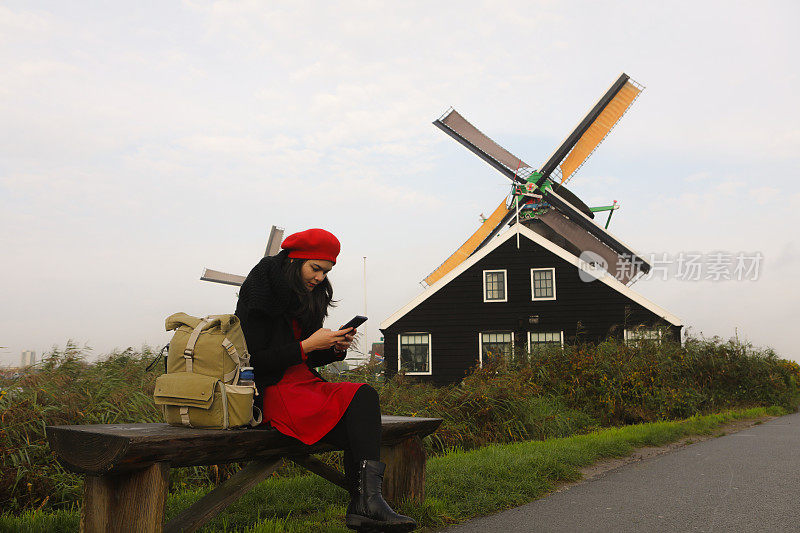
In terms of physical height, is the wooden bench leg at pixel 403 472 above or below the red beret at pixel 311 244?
below

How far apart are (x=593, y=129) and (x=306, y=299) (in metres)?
24.4

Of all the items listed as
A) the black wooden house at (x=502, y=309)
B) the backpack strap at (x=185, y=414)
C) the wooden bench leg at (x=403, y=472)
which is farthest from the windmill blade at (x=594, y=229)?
the backpack strap at (x=185, y=414)

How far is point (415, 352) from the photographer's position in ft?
72.7

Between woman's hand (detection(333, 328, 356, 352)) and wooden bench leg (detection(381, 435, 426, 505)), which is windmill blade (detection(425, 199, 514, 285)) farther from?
woman's hand (detection(333, 328, 356, 352))

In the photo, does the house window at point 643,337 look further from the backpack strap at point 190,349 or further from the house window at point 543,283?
the backpack strap at point 190,349

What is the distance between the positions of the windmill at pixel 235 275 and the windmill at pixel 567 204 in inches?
246

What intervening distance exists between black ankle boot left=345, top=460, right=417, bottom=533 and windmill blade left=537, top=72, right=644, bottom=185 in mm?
23530

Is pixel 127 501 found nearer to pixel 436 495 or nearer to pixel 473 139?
pixel 436 495

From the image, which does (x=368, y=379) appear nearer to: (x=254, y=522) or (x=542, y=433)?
(x=542, y=433)

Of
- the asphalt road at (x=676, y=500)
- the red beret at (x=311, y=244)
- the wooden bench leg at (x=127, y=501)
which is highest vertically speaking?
the red beret at (x=311, y=244)

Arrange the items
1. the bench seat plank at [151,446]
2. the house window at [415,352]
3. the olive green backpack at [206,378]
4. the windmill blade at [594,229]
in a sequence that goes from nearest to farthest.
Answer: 1. the bench seat plank at [151,446]
2. the olive green backpack at [206,378]
3. the house window at [415,352]
4. the windmill blade at [594,229]

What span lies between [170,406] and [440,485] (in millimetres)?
2721

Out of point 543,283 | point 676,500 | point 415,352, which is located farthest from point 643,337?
point 676,500

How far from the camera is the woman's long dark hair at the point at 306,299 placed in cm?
368
